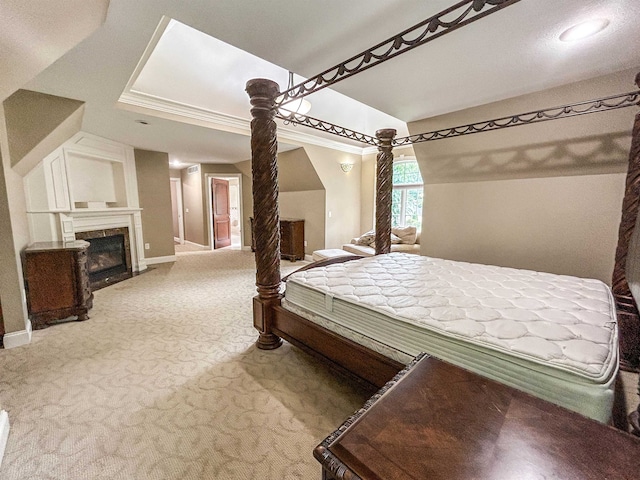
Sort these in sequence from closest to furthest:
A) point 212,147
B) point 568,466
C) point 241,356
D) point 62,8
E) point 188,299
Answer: point 568,466
point 62,8
point 241,356
point 188,299
point 212,147

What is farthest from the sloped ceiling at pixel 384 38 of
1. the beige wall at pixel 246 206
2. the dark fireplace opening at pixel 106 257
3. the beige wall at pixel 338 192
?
the beige wall at pixel 246 206

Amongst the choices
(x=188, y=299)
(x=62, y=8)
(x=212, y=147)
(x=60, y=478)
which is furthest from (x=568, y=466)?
(x=212, y=147)

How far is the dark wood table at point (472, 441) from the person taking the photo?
573 mm

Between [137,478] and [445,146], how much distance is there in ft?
12.4

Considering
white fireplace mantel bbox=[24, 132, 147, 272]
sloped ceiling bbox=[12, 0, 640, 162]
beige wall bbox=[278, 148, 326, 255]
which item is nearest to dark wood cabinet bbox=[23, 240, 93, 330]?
white fireplace mantel bbox=[24, 132, 147, 272]

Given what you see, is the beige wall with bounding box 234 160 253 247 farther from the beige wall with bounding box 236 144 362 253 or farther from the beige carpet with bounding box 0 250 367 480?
the beige carpet with bounding box 0 250 367 480

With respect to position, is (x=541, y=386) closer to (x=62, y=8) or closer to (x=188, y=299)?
(x=62, y=8)

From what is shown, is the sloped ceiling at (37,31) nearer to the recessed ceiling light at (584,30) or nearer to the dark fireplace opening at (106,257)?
the recessed ceiling light at (584,30)

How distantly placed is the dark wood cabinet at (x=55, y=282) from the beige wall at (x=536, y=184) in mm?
4119

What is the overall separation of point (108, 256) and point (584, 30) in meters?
5.97

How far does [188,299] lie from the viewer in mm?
3457

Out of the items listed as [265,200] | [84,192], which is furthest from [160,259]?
[265,200]

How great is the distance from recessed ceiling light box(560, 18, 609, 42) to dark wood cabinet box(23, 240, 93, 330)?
435cm

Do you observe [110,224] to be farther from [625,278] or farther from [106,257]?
[625,278]
